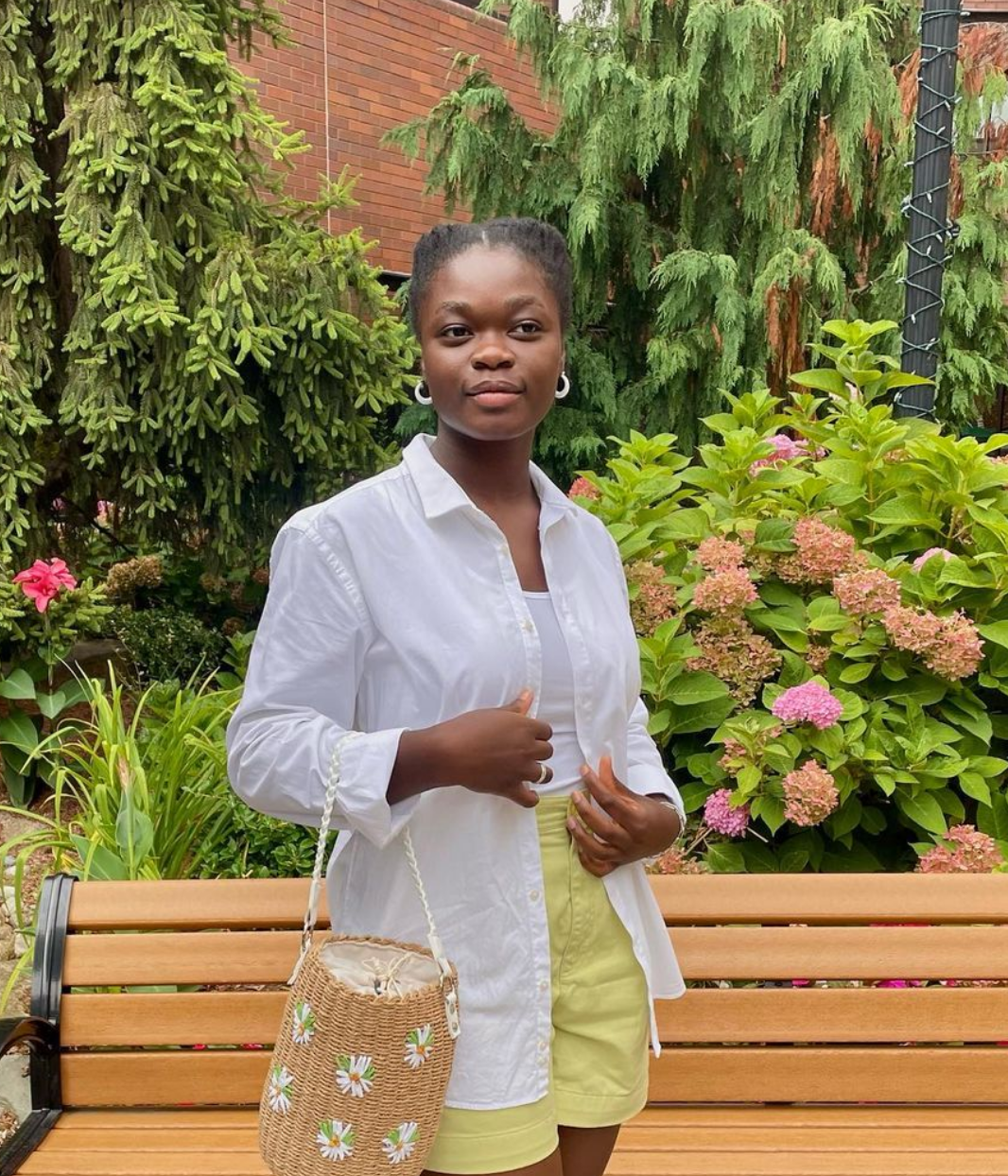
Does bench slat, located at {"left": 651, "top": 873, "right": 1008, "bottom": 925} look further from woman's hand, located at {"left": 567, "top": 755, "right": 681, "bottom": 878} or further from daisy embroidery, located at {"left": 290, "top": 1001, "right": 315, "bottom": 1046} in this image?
daisy embroidery, located at {"left": 290, "top": 1001, "right": 315, "bottom": 1046}

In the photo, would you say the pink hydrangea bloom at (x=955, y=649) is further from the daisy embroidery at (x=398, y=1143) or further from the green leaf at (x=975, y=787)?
the daisy embroidery at (x=398, y=1143)

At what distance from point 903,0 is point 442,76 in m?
3.26

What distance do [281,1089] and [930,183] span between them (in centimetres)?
351

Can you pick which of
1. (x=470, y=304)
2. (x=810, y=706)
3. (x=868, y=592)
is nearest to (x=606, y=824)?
(x=470, y=304)

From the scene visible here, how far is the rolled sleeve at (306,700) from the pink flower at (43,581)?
3.12m

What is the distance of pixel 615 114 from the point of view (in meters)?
6.39

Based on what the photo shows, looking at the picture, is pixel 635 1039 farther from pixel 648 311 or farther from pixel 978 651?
pixel 648 311

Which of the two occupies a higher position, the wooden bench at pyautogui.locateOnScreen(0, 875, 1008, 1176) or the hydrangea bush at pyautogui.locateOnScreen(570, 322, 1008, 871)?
the hydrangea bush at pyautogui.locateOnScreen(570, 322, 1008, 871)

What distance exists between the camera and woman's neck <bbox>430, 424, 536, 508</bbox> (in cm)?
144

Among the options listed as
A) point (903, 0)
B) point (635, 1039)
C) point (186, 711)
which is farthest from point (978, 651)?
point (903, 0)

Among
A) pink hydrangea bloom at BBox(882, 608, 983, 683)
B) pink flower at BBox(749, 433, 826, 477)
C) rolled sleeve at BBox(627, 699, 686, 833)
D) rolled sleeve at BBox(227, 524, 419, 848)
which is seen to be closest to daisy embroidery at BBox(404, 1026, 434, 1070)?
rolled sleeve at BBox(227, 524, 419, 848)

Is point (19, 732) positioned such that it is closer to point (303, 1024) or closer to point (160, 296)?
point (160, 296)

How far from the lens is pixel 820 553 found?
113 inches

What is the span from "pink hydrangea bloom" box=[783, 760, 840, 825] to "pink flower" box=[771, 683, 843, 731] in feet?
0.39
